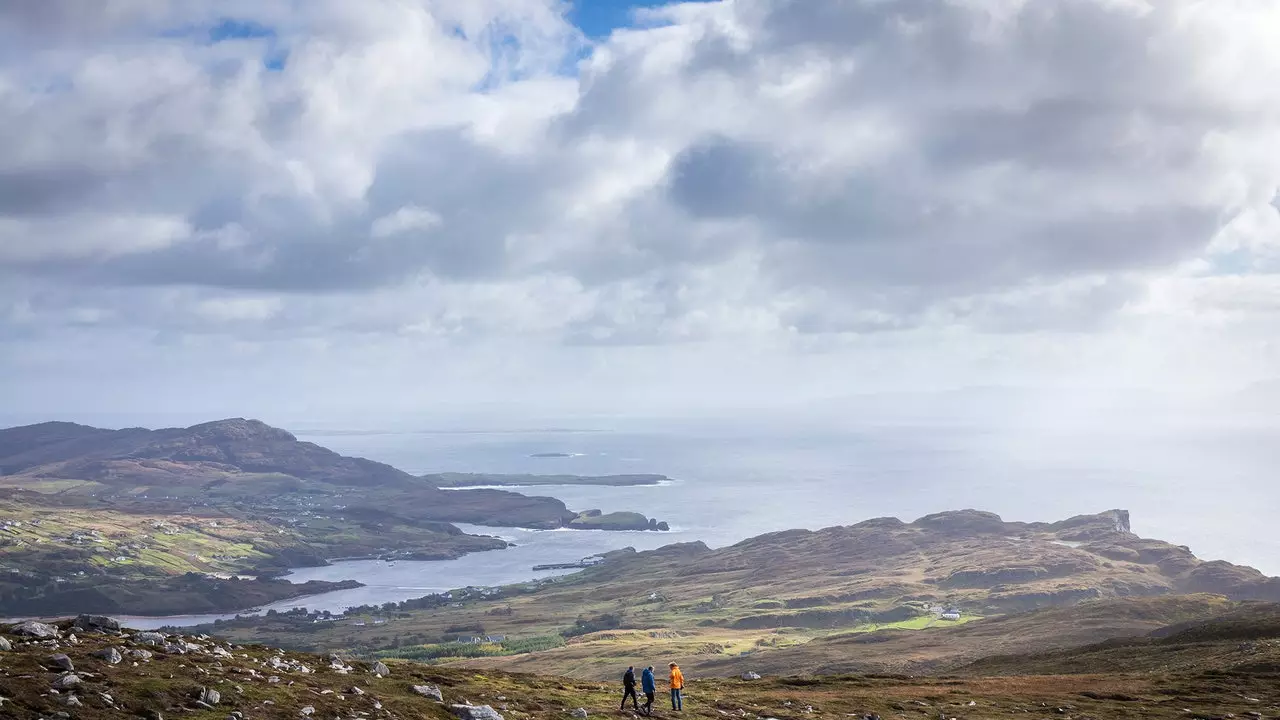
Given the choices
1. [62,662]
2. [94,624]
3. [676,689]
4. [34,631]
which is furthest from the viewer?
[676,689]

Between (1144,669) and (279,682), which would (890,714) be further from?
(1144,669)

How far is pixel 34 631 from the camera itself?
128 ft

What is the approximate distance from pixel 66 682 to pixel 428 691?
53.5ft

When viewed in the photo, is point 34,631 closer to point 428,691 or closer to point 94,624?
point 94,624

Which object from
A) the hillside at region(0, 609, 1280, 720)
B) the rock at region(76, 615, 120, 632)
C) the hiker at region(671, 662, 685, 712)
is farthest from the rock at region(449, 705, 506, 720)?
the rock at region(76, 615, 120, 632)

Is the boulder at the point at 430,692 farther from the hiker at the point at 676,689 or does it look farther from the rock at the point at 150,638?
the hiker at the point at 676,689

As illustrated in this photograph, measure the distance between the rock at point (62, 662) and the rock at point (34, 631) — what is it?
5097 millimetres

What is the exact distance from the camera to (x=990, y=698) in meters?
65.8

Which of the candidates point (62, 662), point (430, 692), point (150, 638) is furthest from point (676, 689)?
point (62, 662)

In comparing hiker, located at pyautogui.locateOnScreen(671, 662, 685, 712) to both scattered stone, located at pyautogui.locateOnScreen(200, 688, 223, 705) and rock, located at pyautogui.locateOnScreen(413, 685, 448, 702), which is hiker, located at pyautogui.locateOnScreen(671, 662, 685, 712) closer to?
rock, located at pyautogui.locateOnScreen(413, 685, 448, 702)

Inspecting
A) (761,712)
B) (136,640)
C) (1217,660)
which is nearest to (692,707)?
(761,712)

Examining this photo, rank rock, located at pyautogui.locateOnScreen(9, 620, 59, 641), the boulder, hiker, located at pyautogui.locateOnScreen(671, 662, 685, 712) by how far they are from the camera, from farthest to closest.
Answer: hiker, located at pyautogui.locateOnScreen(671, 662, 685, 712), the boulder, rock, located at pyautogui.locateOnScreen(9, 620, 59, 641)

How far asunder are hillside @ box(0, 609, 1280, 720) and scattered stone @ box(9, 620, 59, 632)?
0.13m

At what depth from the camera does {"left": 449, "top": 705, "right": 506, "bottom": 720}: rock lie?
40750 millimetres
